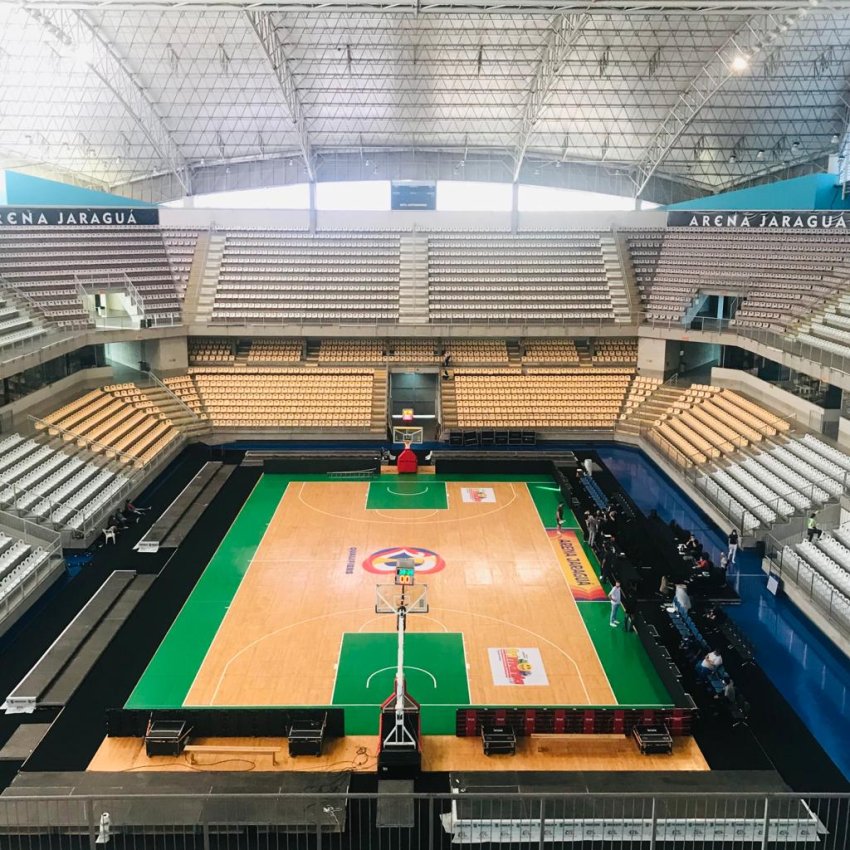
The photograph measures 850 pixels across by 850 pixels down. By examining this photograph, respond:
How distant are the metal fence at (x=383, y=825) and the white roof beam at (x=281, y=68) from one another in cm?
2750

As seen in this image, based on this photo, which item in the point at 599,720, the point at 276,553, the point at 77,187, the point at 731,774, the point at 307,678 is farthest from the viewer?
the point at 77,187

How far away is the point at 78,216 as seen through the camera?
42312 mm

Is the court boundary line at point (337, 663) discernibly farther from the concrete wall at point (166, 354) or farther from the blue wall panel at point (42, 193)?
the blue wall panel at point (42, 193)

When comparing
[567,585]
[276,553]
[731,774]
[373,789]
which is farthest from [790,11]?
[373,789]

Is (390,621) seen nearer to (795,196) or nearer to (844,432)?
(844,432)

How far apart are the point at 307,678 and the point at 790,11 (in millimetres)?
30577

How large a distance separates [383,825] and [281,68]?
114 feet

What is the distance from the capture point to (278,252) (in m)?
45.9

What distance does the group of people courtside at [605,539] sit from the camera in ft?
68.6

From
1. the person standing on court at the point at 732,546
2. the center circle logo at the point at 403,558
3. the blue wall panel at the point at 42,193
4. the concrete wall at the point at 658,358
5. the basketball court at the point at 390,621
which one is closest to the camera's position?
the basketball court at the point at 390,621

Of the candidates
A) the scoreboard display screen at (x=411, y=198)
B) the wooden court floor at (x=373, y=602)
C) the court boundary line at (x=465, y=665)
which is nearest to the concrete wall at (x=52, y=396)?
the wooden court floor at (x=373, y=602)

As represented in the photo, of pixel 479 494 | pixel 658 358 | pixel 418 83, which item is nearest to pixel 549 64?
pixel 418 83

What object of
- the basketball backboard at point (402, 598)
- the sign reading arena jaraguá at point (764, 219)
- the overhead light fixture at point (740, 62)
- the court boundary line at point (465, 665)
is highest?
the overhead light fixture at point (740, 62)

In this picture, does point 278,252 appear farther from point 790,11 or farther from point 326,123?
point 790,11
